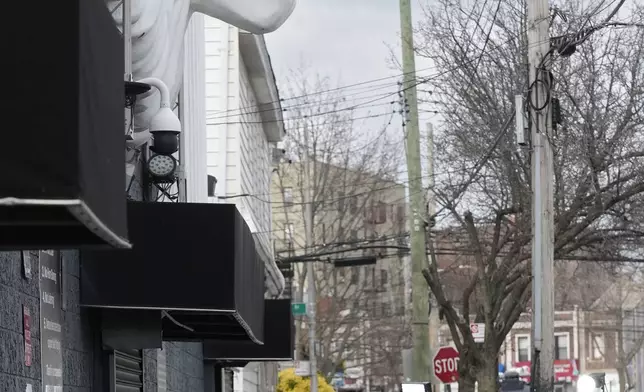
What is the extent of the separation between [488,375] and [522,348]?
62.6 metres

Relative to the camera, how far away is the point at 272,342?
1761cm

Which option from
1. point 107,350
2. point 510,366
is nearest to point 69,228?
point 107,350

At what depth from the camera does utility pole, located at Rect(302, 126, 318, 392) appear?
117 feet

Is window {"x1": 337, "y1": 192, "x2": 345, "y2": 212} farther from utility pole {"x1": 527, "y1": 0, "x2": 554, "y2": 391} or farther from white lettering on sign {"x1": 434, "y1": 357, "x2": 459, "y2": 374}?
utility pole {"x1": 527, "y1": 0, "x2": 554, "y2": 391}

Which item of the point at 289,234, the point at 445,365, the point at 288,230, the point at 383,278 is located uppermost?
the point at 288,230

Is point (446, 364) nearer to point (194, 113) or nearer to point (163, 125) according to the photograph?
point (194, 113)

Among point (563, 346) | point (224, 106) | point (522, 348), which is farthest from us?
point (563, 346)

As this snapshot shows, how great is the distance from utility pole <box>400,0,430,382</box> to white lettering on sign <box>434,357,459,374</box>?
1765mm

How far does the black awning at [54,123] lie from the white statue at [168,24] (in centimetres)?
366

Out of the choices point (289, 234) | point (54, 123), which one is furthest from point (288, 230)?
point (54, 123)

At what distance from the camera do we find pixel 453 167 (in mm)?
24312

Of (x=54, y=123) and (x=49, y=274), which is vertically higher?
(x=54, y=123)

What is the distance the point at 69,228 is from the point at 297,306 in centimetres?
2608

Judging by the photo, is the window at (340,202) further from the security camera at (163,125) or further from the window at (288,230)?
the security camera at (163,125)
